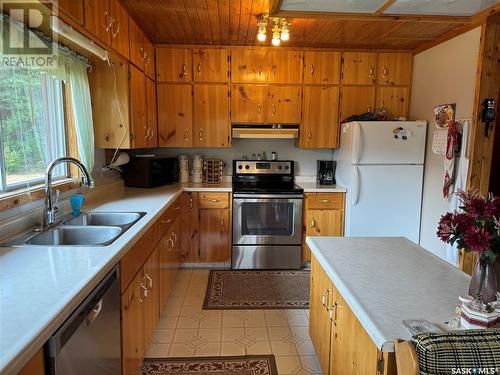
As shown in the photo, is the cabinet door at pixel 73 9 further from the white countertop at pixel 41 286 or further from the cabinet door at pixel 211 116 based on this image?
the cabinet door at pixel 211 116

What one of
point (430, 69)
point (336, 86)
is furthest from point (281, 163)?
point (430, 69)

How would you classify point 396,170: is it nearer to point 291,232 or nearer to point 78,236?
point 291,232

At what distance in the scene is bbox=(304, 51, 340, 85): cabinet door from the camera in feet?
12.0

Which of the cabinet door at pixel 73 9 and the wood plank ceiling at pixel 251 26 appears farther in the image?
the wood plank ceiling at pixel 251 26

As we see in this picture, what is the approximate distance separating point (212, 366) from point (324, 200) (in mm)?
2034

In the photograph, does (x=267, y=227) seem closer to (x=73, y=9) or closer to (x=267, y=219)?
(x=267, y=219)

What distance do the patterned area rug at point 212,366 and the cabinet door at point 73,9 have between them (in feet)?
6.62

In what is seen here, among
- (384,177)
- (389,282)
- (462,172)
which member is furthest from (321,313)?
(384,177)

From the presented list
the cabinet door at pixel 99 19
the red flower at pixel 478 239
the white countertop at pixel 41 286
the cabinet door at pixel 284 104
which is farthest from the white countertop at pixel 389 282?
the cabinet door at pixel 284 104

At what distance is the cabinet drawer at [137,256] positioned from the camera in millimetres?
1639

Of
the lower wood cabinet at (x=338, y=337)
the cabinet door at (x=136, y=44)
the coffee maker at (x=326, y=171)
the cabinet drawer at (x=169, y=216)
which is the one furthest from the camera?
the coffee maker at (x=326, y=171)

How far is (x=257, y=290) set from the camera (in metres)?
3.14

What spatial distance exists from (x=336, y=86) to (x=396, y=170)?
112 cm

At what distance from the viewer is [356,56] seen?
12.1 feet
